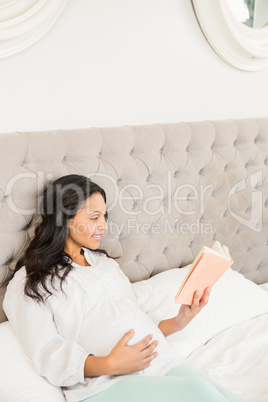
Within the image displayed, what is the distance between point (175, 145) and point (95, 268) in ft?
2.35

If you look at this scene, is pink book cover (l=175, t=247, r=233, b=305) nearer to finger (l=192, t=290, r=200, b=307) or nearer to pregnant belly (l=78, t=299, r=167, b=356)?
finger (l=192, t=290, r=200, b=307)

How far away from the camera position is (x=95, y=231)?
1750mm

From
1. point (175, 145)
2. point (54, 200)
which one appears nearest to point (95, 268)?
point (54, 200)

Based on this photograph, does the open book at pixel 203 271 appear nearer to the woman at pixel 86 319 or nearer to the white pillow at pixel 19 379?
the woman at pixel 86 319

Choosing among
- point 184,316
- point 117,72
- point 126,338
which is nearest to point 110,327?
point 126,338

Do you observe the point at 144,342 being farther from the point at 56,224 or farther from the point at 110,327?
the point at 56,224

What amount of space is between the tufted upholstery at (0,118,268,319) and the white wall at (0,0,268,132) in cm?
12

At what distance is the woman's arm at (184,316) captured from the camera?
165 cm

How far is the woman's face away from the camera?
1.74 m

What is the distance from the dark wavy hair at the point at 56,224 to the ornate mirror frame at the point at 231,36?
3.35ft

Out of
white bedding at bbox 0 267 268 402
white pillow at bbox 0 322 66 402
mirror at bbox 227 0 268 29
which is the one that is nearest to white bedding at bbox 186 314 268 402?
white bedding at bbox 0 267 268 402

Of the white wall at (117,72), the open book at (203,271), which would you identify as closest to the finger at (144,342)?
the open book at (203,271)

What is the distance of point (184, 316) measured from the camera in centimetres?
173

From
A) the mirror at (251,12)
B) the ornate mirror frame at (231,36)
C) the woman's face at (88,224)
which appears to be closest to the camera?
the woman's face at (88,224)
